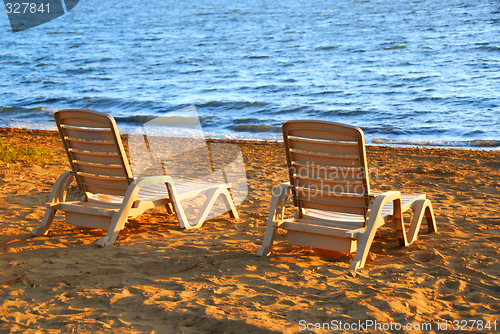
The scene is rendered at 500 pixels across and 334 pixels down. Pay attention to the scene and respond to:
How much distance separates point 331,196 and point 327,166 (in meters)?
0.24

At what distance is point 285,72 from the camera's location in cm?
2102

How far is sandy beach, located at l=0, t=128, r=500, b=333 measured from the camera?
261 centimetres

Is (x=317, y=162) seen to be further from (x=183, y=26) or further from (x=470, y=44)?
(x=183, y=26)

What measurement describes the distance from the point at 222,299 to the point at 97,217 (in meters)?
1.75

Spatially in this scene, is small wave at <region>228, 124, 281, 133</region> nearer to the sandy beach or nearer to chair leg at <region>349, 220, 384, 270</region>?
the sandy beach

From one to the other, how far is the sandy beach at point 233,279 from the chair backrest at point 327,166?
50cm

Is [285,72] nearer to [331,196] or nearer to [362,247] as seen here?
[331,196]

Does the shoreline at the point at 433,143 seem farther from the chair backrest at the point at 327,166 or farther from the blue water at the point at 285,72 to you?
the chair backrest at the point at 327,166

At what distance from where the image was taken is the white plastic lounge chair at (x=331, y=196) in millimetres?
3414

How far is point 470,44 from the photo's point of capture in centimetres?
2397

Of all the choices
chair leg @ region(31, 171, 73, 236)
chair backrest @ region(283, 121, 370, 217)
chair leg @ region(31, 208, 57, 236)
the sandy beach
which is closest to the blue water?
the sandy beach

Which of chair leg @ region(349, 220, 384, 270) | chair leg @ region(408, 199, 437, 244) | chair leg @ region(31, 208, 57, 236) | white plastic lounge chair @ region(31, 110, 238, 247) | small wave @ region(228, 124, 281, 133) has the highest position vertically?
white plastic lounge chair @ region(31, 110, 238, 247)

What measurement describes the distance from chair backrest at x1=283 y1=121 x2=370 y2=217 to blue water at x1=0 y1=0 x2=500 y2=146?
742cm

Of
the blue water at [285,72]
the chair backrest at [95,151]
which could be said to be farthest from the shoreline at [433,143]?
the chair backrest at [95,151]
